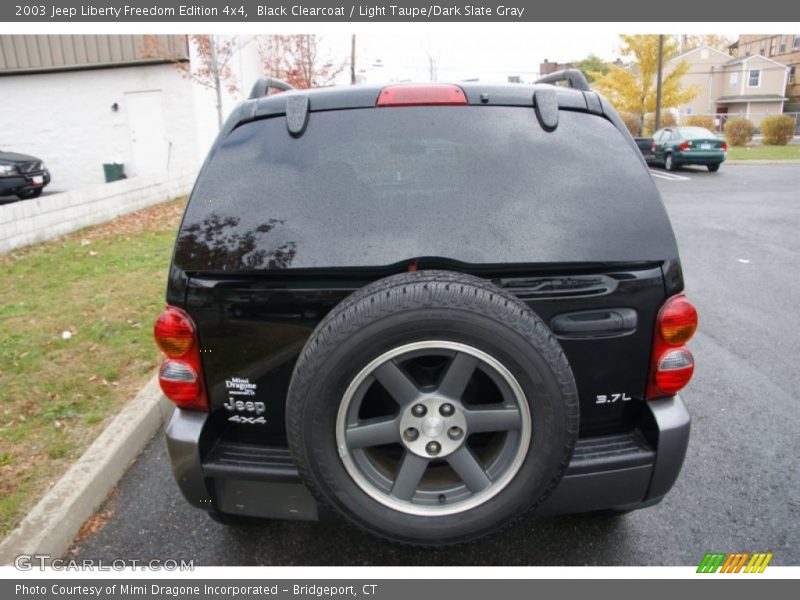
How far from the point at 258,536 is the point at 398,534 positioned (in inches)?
40.6

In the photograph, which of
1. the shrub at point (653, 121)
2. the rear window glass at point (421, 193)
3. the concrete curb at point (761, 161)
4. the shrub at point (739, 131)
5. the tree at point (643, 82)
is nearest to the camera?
the rear window glass at point (421, 193)

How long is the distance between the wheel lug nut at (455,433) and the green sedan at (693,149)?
20970 mm

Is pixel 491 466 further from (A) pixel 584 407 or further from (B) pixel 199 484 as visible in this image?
(B) pixel 199 484

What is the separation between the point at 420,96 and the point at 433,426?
1370 millimetres

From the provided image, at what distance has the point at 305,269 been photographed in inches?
81.0

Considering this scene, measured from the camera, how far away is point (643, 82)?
33969 millimetres

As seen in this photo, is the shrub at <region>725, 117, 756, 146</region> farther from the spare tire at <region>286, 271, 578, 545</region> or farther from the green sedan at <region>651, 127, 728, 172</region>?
the spare tire at <region>286, 271, 578, 545</region>

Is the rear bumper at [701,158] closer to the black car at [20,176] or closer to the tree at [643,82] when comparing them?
the tree at [643,82]

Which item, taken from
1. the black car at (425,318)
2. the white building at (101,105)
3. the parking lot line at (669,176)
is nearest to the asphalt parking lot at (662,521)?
the black car at (425,318)

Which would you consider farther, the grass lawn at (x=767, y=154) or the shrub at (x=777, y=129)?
the shrub at (x=777, y=129)

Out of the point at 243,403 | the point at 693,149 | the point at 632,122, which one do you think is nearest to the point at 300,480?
the point at 243,403

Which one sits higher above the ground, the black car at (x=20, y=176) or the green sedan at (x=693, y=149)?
the black car at (x=20, y=176)

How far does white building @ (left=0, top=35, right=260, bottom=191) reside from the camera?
15633 millimetres

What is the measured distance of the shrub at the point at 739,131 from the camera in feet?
97.3
